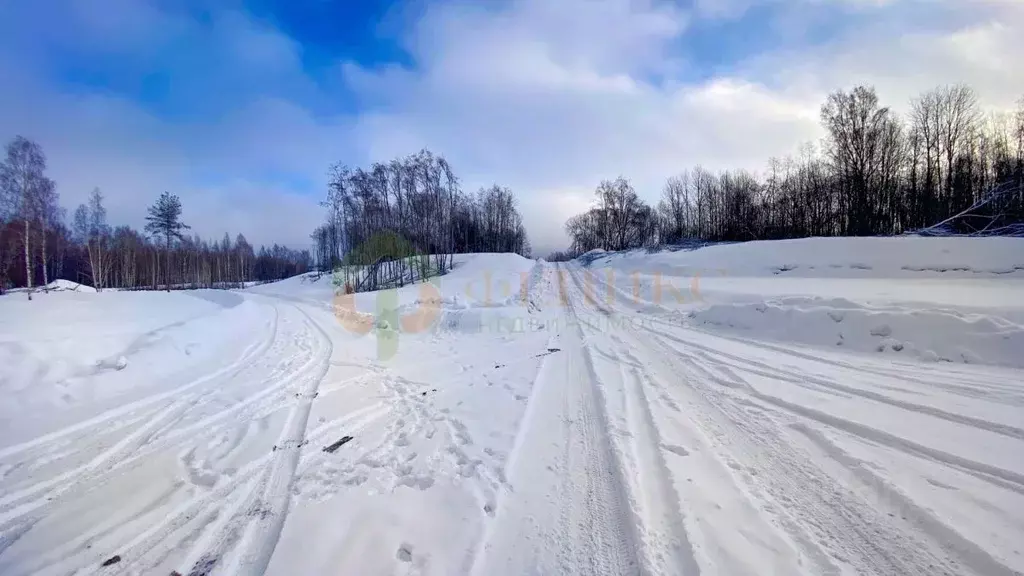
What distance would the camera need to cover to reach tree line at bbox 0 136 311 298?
20.0m

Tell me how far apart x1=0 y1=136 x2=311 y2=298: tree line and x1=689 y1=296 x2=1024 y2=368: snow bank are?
3385cm

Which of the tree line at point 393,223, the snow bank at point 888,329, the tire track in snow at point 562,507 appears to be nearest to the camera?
the tire track in snow at point 562,507

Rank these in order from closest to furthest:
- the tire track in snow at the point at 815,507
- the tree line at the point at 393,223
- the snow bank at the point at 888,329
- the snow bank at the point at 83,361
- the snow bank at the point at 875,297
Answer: the tire track in snow at the point at 815,507
the snow bank at the point at 83,361
the snow bank at the point at 888,329
the snow bank at the point at 875,297
the tree line at the point at 393,223

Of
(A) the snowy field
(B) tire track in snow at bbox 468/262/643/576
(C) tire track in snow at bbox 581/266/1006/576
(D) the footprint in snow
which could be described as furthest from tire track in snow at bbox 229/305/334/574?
(C) tire track in snow at bbox 581/266/1006/576

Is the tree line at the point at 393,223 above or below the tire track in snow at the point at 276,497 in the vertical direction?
above

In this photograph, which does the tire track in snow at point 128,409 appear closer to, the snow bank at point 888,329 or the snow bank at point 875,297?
the snow bank at point 875,297

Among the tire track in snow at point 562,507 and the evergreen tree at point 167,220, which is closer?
the tire track in snow at point 562,507

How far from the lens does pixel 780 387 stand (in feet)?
15.0

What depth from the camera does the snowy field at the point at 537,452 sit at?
2.13 metres

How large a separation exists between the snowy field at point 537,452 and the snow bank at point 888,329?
4 cm

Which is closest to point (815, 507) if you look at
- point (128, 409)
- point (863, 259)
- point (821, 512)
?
point (821, 512)

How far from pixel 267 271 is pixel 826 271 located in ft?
318

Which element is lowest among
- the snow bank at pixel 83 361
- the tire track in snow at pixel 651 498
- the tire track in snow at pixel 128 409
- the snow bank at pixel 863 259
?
the tire track in snow at pixel 651 498

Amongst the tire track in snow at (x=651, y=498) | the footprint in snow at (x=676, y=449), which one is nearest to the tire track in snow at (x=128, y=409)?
the tire track in snow at (x=651, y=498)
